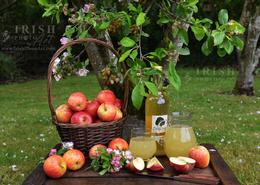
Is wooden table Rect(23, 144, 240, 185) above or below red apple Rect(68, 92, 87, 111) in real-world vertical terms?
below

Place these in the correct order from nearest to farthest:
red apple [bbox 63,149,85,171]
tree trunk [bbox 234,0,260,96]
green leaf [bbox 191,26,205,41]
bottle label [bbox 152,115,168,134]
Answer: red apple [bbox 63,149,85,171] < green leaf [bbox 191,26,205,41] < bottle label [bbox 152,115,168,134] < tree trunk [bbox 234,0,260,96]

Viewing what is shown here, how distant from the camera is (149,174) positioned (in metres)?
2.02

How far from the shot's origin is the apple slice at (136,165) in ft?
6.65

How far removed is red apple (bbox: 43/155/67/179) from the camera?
79.1 inches

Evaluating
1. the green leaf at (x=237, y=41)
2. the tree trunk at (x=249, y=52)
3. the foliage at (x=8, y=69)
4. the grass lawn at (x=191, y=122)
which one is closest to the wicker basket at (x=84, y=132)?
the green leaf at (x=237, y=41)

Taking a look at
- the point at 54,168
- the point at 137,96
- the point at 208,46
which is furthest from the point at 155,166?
the point at 208,46

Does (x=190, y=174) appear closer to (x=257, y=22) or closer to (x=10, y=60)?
(x=257, y=22)

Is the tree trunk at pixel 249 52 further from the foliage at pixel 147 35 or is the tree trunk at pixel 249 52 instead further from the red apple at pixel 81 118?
the red apple at pixel 81 118

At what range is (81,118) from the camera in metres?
2.18

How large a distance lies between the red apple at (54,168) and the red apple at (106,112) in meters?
0.29

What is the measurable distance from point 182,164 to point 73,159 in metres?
0.47

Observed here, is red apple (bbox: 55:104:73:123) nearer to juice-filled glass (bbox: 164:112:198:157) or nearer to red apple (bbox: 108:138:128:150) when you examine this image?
red apple (bbox: 108:138:128:150)

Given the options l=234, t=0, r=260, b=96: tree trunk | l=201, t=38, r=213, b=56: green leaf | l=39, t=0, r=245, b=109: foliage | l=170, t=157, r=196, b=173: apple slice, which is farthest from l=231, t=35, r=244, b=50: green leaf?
l=234, t=0, r=260, b=96: tree trunk

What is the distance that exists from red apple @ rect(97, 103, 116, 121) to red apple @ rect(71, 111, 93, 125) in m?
0.05
